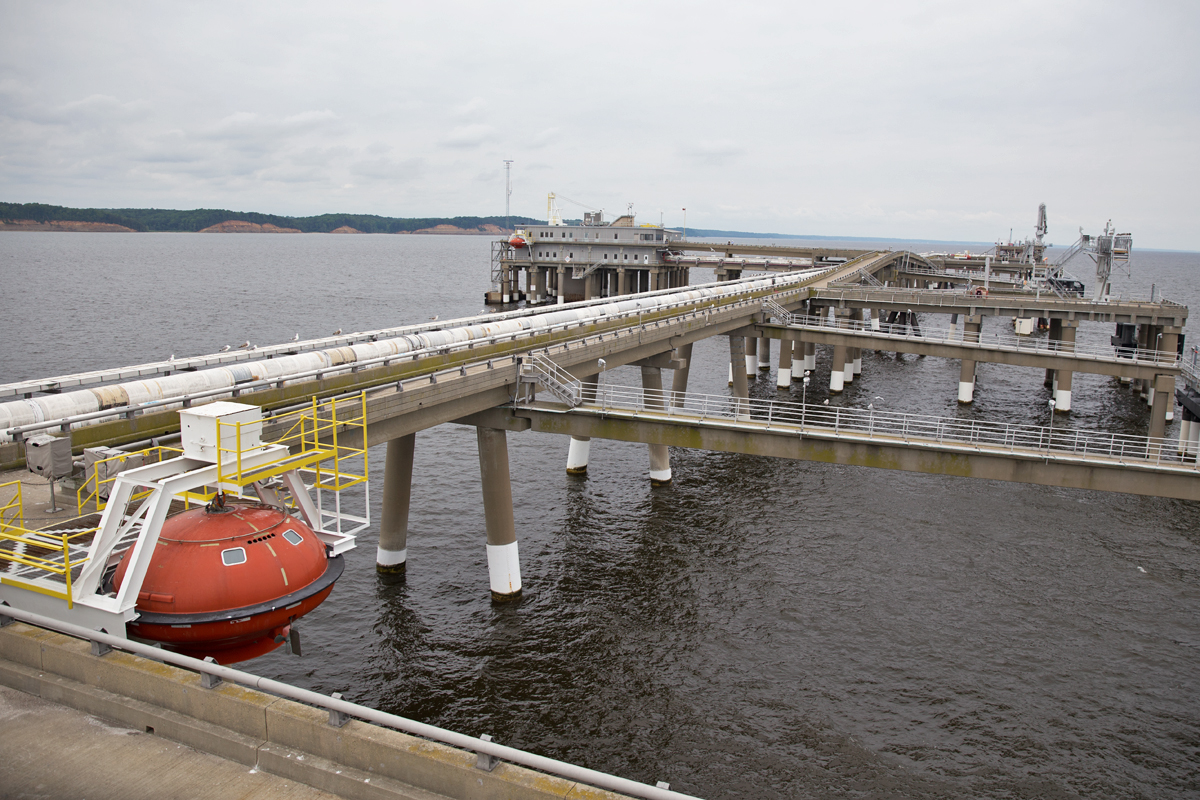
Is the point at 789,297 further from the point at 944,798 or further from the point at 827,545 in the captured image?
the point at 944,798

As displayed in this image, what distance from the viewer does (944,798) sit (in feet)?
64.4

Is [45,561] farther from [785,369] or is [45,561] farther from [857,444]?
[785,369]

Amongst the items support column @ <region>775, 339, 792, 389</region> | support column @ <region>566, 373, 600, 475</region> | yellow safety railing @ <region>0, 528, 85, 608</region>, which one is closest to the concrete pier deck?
yellow safety railing @ <region>0, 528, 85, 608</region>

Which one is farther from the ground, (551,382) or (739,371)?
(551,382)

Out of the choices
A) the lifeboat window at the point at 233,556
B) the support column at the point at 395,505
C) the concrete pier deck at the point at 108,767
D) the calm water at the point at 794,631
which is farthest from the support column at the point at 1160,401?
the concrete pier deck at the point at 108,767

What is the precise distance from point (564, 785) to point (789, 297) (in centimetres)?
6084

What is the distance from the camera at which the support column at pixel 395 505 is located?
98.0ft

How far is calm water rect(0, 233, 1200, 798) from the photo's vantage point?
2125cm

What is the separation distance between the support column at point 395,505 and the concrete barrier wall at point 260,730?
17801mm

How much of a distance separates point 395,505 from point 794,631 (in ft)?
50.4

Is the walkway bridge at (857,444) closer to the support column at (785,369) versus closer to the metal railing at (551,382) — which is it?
the metal railing at (551,382)

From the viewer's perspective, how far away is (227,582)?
45.2 ft

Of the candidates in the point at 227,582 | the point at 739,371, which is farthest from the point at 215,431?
the point at 739,371

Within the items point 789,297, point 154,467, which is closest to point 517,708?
point 154,467
